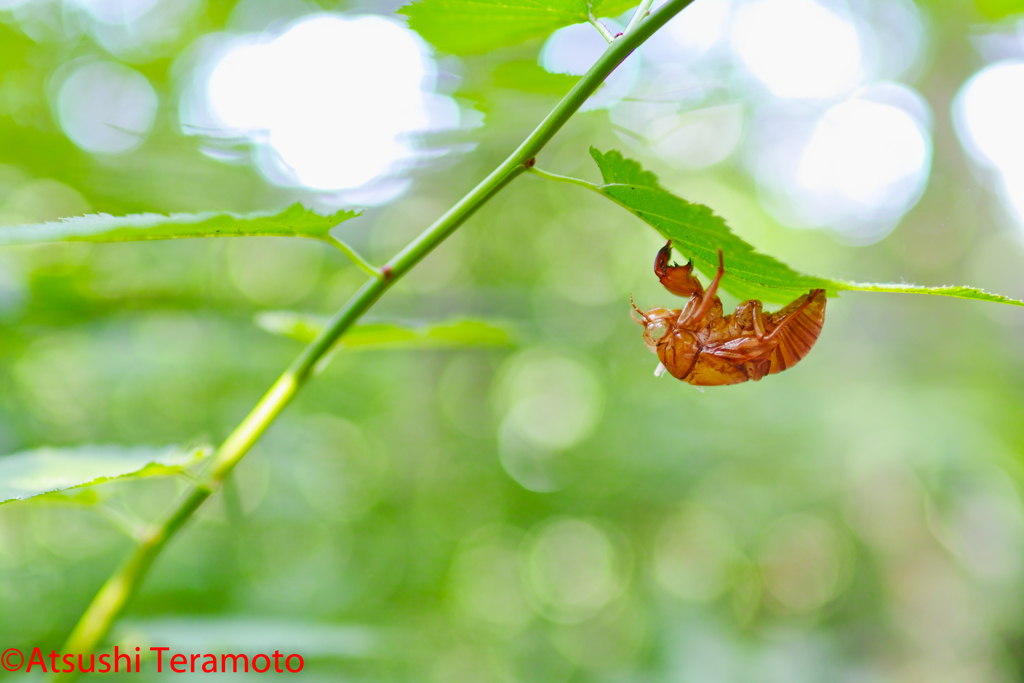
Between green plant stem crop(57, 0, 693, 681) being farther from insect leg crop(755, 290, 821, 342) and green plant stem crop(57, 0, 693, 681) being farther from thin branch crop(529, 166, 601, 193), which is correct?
insect leg crop(755, 290, 821, 342)

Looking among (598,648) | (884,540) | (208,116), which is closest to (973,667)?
(884,540)

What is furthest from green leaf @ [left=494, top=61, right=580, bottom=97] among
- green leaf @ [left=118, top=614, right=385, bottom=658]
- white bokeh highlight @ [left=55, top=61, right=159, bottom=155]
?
white bokeh highlight @ [left=55, top=61, right=159, bottom=155]

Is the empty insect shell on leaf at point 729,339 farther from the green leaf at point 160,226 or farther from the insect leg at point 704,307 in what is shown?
the green leaf at point 160,226

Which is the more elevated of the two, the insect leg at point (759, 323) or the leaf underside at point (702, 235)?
the leaf underside at point (702, 235)

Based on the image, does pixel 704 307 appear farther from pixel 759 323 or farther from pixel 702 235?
pixel 702 235

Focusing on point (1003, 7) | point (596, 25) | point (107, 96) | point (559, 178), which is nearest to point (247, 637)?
point (559, 178)

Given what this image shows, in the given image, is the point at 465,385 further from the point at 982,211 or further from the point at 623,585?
the point at 982,211

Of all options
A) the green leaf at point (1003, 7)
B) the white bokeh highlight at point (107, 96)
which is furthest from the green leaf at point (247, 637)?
the white bokeh highlight at point (107, 96)
